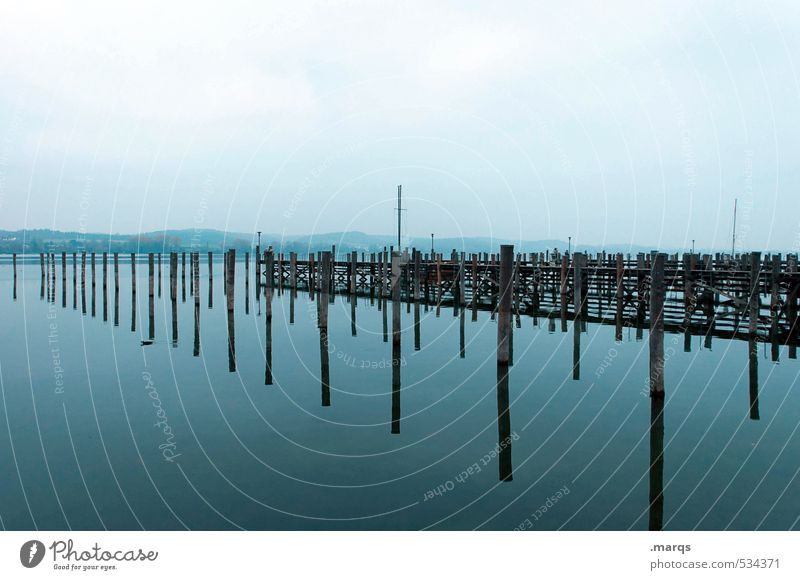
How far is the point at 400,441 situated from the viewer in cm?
1094

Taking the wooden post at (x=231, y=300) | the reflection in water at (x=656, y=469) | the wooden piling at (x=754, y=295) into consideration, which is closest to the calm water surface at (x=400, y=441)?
the reflection in water at (x=656, y=469)

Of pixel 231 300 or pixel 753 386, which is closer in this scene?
pixel 753 386

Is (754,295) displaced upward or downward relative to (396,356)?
upward

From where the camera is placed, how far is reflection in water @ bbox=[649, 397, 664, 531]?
285 inches

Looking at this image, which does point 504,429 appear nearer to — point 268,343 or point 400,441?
point 400,441

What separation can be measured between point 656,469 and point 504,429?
244cm

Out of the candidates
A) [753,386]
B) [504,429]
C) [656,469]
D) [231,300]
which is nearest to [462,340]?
[231,300]

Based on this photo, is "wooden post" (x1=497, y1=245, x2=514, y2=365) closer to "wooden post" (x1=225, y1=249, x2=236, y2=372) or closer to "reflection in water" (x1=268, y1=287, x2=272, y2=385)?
"reflection in water" (x1=268, y1=287, x2=272, y2=385)

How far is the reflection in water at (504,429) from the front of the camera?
891cm

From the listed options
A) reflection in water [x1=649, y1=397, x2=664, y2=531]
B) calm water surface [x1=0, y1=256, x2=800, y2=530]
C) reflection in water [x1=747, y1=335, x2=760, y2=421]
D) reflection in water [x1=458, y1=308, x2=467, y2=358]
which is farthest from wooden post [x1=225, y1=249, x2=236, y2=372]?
reflection in water [x1=747, y1=335, x2=760, y2=421]

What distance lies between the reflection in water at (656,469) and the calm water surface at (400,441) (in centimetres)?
3

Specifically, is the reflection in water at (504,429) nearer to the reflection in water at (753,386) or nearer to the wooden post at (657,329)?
the wooden post at (657,329)

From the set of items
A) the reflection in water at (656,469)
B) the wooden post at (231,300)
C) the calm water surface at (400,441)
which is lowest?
the calm water surface at (400,441)

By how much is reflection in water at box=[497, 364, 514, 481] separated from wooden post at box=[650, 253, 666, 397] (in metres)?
2.41
